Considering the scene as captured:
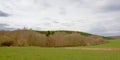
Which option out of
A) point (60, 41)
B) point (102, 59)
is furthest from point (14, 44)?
point (102, 59)

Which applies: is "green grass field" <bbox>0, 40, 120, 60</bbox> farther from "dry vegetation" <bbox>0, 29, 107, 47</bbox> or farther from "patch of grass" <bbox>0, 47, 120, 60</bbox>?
"dry vegetation" <bbox>0, 29, 107, 47</bbox>

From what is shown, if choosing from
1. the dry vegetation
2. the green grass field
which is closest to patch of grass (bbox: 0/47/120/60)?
the green grass field

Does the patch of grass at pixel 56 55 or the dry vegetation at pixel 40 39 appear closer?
the patch of grass at pixel 56 55

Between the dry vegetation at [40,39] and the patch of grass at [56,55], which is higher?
the dry vegetation at [40,39]

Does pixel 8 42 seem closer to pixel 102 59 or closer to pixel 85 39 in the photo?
pixel 85 39

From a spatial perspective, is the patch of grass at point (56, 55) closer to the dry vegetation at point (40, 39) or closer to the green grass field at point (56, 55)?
the green grass field at point (56, 55)

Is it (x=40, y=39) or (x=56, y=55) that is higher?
(x=40, y=39)

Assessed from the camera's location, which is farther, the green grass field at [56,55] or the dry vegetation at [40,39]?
the dry vegetation at [40,39]

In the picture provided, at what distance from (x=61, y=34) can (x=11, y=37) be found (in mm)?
10132

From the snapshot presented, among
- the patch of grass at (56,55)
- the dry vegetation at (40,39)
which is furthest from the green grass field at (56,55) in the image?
the dry vegetation at (40,39)

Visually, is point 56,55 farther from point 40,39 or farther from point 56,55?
point 40,39

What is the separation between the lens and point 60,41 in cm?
4275

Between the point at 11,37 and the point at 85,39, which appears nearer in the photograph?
the point at 11,37

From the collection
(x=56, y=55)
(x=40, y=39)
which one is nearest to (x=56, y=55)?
(x=56, y=55)
